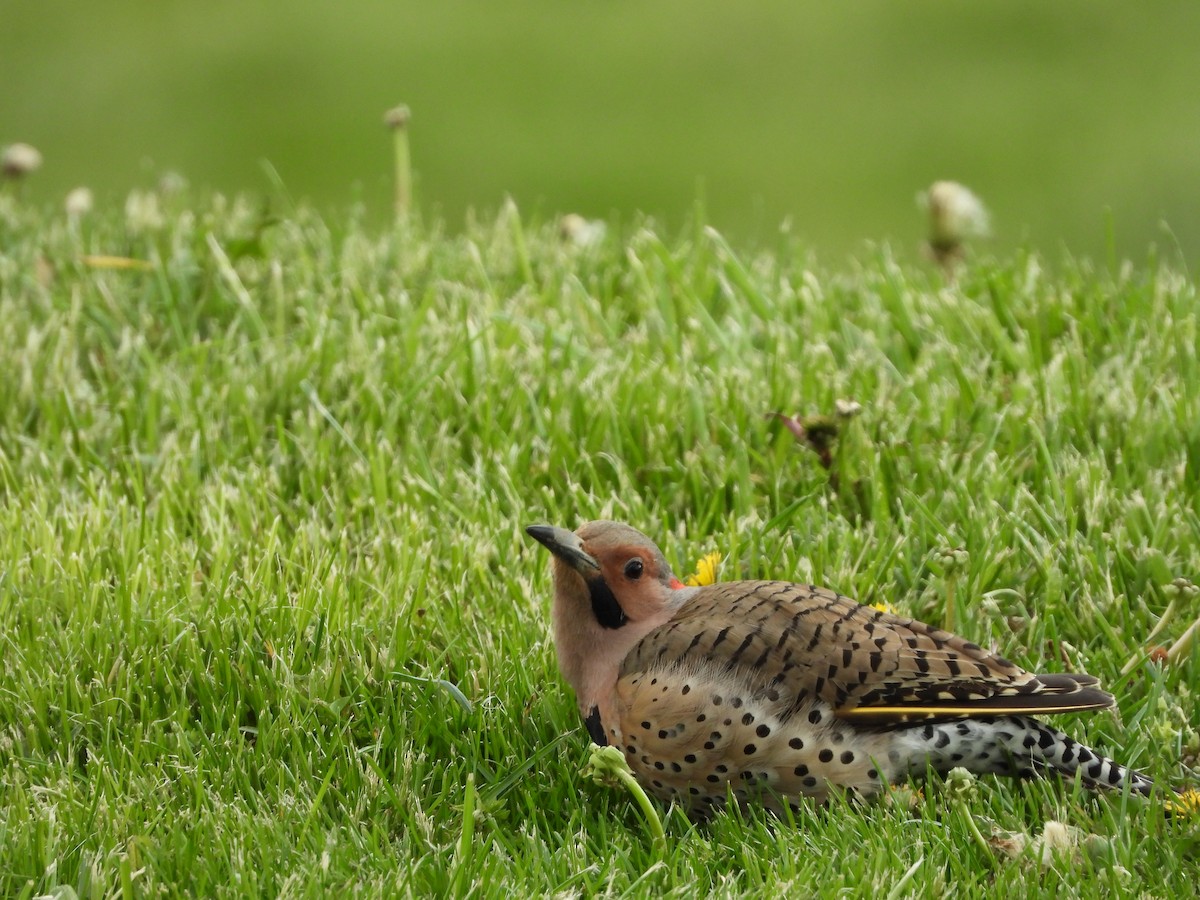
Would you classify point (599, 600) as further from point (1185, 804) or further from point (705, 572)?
point (1185, 804)

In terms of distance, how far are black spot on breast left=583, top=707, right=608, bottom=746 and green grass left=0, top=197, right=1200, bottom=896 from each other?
0.08m

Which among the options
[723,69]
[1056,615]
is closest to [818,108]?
[723,69]

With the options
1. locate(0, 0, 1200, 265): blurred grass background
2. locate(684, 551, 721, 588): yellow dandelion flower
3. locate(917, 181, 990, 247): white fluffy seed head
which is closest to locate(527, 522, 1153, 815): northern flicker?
locate(684, 551, 721, 588): yellow dandelion flower

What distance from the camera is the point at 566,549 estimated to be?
140 inches

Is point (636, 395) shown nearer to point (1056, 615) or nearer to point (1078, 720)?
point (1056, 615)

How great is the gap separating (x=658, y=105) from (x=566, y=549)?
10.1m

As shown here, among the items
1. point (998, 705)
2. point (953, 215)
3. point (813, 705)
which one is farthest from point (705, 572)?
point (953, 215)

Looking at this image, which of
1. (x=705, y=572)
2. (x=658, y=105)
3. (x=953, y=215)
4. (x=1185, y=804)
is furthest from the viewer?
(x=658, y=105)

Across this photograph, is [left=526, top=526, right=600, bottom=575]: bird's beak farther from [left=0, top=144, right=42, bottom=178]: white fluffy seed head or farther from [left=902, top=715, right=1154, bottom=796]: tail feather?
[left=0, top=144, right=42, bottom=178]: white fluffy seed head

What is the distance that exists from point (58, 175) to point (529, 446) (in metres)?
8.52

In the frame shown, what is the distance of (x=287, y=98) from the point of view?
1339 centimetres

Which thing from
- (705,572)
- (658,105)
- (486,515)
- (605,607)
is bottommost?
(658,105)

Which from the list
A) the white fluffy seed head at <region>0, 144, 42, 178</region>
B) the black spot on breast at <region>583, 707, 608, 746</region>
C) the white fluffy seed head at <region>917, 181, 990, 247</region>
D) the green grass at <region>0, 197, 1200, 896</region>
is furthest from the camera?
the white fluffy seed head at <region>0, 144, 42, 178</region>

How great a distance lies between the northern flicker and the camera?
3.35m
